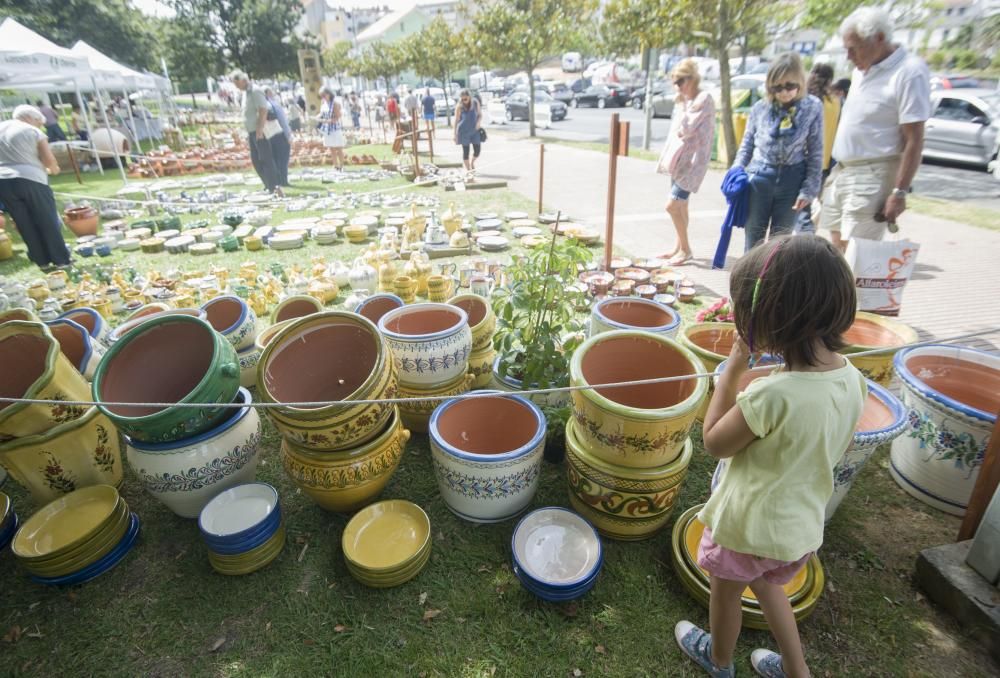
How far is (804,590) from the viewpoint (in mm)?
1866

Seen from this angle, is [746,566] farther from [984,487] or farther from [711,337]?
[711,337]

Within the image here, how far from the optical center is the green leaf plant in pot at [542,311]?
101 inches

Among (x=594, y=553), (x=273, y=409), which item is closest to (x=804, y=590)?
(x=594, y=553)

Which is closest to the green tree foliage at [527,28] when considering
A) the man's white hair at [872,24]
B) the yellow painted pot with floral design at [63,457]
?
the man's white hair at [872,24]

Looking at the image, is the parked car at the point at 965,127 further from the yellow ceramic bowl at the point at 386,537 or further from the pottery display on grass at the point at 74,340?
the pottery display on grass at the point at 74,340

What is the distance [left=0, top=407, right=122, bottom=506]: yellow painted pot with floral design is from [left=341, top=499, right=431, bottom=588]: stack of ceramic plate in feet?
4.30

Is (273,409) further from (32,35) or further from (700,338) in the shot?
(32,35)

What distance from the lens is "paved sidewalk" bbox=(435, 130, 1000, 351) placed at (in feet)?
13.8

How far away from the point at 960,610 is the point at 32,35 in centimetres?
1429

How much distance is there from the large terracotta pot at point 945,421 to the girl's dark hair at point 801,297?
1.48 m

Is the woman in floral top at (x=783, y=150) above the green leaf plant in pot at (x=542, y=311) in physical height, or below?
above

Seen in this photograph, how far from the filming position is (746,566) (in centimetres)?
148

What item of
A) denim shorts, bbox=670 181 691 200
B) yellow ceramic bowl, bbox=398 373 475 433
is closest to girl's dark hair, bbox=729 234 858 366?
yellow ceramic bowl, bbox=398 373 475 433

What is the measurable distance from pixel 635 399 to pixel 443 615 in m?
1.34
